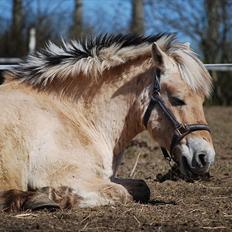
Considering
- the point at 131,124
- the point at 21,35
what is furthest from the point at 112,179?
the point at 21,35

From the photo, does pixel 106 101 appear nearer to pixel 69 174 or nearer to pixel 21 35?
pixel 69 174

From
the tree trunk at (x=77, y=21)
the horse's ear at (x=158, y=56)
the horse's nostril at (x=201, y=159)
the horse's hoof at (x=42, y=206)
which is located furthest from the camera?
the tree trunk at (x=77, y=21)

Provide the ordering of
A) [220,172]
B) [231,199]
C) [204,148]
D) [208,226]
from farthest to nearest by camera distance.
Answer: [220,172], [231,199], [204,148], [208,226]

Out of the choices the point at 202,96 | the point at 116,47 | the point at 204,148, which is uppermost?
the point at 116,47

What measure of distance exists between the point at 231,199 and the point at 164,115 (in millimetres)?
1051

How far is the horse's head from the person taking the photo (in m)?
5.05

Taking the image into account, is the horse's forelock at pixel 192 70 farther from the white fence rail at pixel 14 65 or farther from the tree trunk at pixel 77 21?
the tree trunk at pixel 77 21

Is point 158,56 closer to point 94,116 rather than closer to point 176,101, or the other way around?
point 176,101

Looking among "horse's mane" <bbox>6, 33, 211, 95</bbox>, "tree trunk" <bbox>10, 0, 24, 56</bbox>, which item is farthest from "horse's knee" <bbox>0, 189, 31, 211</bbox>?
"tree trunk" <bbox>10, 0, 24, 56</bbox>

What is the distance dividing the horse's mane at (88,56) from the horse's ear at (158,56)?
0.14m

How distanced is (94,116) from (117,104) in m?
0.23

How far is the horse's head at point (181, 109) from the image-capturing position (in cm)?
505

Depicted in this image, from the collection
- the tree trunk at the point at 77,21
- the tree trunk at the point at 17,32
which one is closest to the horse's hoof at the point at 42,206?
the tree trunk at the point at 17,32

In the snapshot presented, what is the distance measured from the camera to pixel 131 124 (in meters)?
5.64
